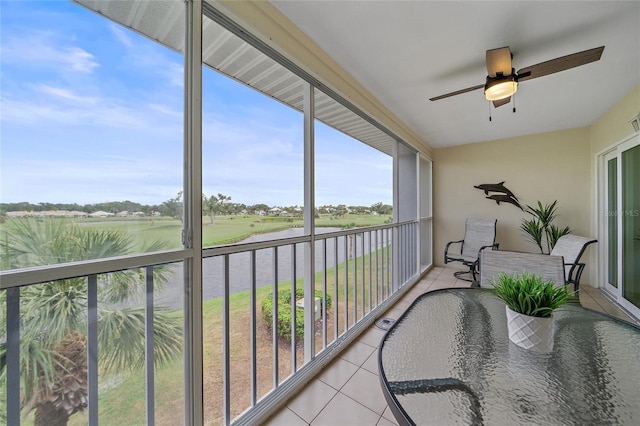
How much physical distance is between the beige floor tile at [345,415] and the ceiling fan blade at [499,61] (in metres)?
2.51

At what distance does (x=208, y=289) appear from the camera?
1.26 meters

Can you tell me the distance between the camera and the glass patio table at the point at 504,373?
656mm

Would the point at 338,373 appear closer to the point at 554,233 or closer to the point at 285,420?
the point at 285,420

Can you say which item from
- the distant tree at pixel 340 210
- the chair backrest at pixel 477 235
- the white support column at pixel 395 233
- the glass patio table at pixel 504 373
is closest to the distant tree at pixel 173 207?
the glass patio table at pixel 504 373

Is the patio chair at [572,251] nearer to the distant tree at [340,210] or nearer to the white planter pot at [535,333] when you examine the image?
the white planter pot at [535,333]

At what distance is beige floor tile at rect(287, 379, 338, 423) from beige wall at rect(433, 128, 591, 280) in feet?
13.0

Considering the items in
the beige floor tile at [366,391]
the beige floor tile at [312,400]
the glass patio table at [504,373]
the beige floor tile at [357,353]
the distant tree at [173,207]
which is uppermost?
the distant tree at [173,207]

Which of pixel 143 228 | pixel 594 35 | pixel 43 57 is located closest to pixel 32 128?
pixel 43 57

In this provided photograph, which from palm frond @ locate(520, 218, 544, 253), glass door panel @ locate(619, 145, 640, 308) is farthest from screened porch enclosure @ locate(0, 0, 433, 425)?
palm frond @ locate(520, 218, 544, 253)

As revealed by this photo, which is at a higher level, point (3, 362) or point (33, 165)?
point (33, 165)

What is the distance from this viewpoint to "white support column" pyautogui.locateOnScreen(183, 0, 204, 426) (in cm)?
110

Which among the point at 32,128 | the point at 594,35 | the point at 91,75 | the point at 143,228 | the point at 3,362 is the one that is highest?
the point at 594,35

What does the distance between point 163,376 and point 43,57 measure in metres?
1.29

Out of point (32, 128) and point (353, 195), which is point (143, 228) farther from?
point (353, 195)
